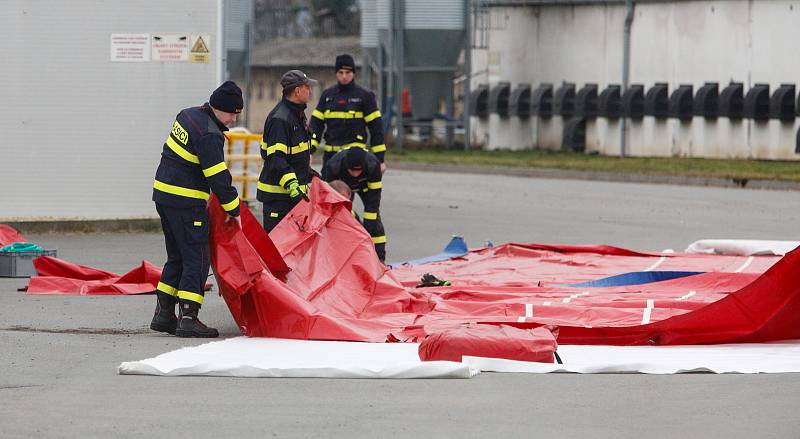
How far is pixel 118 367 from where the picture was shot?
28.4ft

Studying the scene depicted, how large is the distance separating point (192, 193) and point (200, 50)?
7.59 meters

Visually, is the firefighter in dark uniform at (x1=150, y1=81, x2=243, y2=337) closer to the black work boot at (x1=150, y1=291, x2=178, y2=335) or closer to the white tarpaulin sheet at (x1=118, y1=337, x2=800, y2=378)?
the black work boot at (x1=150, y1=291, x2=178, y2=335)

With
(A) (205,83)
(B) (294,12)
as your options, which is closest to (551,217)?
(A) (205,83)

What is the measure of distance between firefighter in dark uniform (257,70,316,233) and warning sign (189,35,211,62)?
5.62m

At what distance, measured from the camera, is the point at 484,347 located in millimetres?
8766

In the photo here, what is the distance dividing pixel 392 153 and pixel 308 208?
2622 cm

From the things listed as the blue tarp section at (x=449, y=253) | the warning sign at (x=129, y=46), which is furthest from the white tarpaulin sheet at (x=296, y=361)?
the warning sign at (x=129, y=46)

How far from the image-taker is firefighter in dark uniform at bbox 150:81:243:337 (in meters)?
10.1

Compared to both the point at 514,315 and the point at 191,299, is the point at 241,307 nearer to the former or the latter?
the point at 191,299

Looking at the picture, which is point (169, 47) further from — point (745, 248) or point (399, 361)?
point (399, 361)

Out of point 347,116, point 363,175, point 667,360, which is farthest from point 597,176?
point 667,360

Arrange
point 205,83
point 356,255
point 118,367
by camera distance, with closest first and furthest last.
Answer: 1. point 118,367
2. point 356,255
3. point 205,83

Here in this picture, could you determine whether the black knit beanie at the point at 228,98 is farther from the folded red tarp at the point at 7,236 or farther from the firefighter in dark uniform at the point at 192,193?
the folded red tarp at the point at 7,236

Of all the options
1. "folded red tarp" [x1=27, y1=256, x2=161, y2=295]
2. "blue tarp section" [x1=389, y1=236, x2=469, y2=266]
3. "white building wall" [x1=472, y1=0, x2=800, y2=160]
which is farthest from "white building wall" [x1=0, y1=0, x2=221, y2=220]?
"white building wall" [x1=472, y1=0, x2=800, y2=160]
